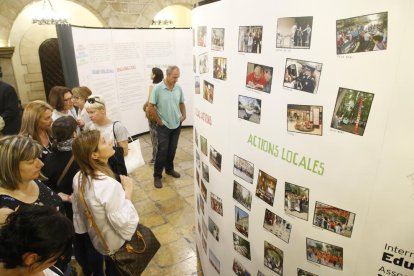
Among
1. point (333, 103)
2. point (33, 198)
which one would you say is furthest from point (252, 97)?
point (33, 198)

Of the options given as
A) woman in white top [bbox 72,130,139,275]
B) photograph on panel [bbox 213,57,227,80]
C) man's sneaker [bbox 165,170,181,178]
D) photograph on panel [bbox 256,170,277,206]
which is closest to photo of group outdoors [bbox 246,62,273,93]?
photograph on panel [bbox 213,57,227,80]

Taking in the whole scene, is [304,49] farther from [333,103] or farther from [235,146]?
[235,146]

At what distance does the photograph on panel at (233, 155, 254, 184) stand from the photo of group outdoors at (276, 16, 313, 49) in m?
0.74

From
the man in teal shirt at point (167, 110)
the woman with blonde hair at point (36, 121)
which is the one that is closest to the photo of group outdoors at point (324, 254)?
the woman with blonde hair at point (36, 121)

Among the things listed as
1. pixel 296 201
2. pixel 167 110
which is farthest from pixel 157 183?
pixel 296 201

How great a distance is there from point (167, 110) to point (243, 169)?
2810 millimetres

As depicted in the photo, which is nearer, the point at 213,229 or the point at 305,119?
the point at 305,119

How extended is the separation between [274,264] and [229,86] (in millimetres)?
1133

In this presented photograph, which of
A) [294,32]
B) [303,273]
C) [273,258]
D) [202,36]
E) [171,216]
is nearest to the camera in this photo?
[294,32]

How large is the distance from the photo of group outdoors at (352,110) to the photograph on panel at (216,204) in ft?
3.91

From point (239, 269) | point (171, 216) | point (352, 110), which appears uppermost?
point (352, 110)

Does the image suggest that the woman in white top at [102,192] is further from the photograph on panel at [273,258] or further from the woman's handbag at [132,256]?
the photograph on panel at [273,258]

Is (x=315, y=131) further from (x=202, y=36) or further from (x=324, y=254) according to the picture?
(x=202, y=36)

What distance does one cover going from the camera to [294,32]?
1.37 m
